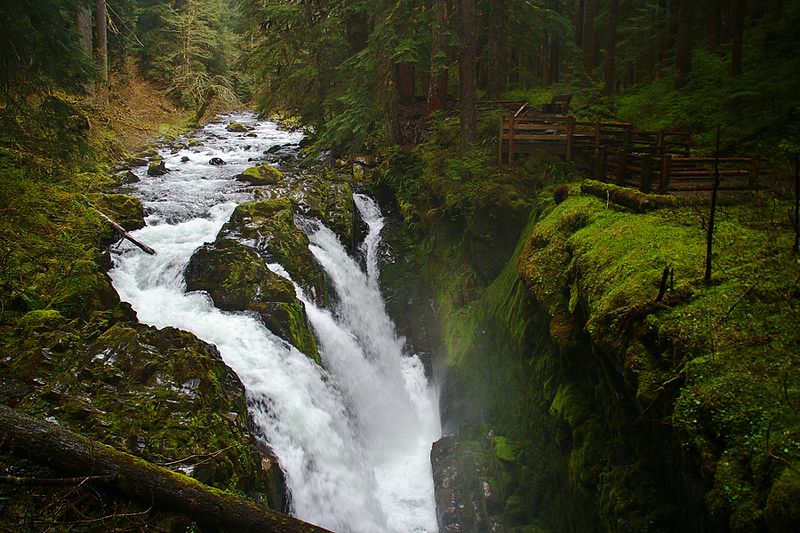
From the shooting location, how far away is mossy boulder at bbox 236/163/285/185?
17.4 m

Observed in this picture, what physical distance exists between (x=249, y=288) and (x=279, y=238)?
245cm

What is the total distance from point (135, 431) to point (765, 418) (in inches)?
230

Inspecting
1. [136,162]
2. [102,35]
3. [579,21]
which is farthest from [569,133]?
[102,35]

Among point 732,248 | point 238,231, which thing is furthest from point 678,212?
point 238,231

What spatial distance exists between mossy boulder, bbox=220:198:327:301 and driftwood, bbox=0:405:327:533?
7242mm

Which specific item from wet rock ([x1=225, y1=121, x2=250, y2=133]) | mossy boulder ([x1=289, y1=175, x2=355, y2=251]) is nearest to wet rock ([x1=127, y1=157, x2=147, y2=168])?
mossy boulder ([x1=289, y1=175, x2=355, y2=251])

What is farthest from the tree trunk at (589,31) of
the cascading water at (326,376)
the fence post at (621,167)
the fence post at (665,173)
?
A: the fence post at (665,173)

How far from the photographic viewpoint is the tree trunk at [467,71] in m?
13.8

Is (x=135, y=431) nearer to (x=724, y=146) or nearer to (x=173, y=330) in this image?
(x=173, y=330)

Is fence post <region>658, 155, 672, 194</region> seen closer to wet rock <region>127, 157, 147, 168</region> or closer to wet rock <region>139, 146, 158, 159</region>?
wet rock <region>127, 157, 147, 168</region>

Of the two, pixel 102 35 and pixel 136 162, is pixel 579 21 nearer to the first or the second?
pixel 136 162

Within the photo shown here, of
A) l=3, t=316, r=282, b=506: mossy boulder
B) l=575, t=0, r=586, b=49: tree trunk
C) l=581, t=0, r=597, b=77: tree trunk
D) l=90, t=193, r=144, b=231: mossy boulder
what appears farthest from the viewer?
l=575, t=0, r=586, b=49: tree trunk

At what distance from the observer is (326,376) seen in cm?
997

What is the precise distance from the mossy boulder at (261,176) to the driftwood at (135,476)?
527 inches
